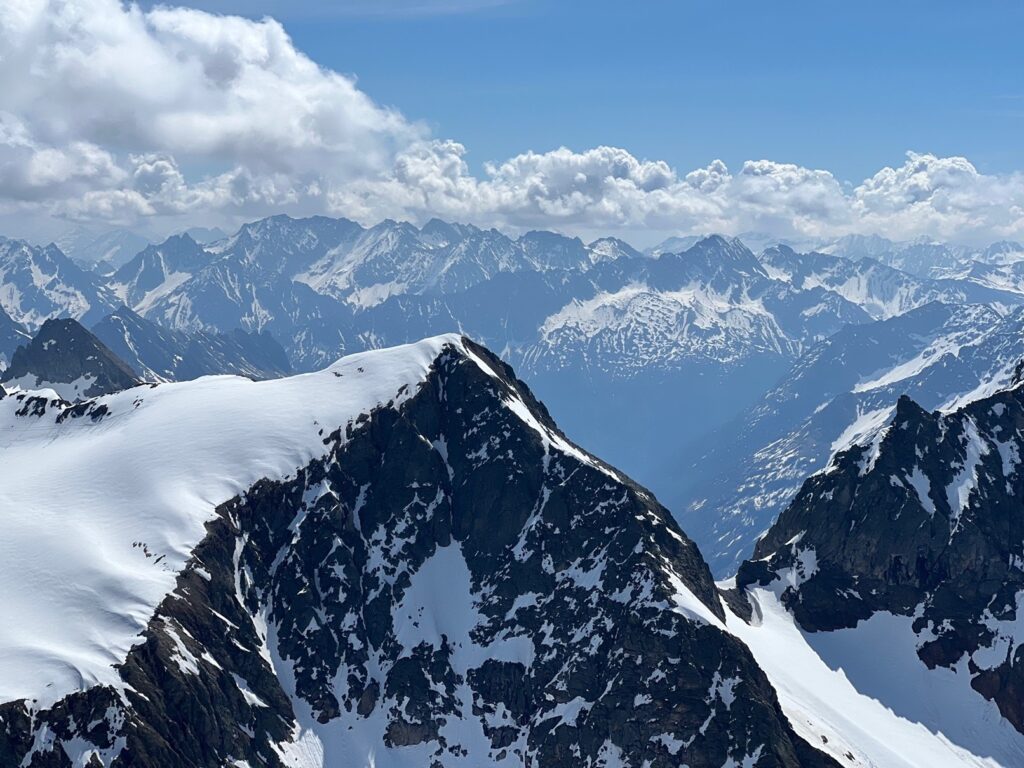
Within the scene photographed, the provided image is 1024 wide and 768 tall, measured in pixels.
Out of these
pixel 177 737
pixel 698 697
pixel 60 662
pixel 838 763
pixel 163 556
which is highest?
pixel 163 556

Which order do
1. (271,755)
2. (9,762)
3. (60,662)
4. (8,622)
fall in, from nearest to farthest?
(9,762) < (60,662) < (8,622) < (271,755)

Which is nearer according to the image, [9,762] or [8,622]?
[9,762]

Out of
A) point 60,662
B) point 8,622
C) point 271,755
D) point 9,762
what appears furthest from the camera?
point 271,755

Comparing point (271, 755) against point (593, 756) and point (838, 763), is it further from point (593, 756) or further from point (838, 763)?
point (838, 763)

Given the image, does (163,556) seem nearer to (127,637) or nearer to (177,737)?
(127,637)

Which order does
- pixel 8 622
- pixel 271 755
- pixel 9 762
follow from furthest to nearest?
pixel 271 755 < pixel 8 622 < pixel 9 762

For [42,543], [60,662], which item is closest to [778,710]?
[60,662]

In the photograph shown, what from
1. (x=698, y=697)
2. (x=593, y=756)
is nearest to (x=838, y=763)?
(x=698, y=697)

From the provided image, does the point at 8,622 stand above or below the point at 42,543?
below

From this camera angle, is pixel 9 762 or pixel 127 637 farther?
pixel 127 637
